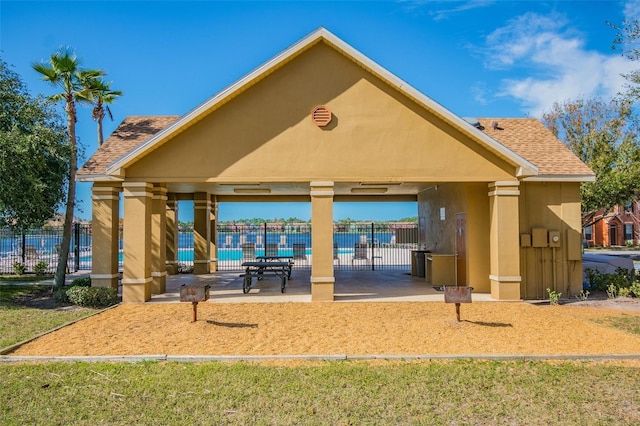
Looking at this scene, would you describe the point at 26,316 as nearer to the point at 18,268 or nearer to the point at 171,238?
the point at 171,238

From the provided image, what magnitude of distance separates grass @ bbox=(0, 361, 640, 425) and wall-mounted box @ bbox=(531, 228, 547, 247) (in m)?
6.73

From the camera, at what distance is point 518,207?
42.7 feet

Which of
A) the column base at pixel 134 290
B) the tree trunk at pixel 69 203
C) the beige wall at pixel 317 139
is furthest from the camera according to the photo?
the tree trunk at pixel 69 203

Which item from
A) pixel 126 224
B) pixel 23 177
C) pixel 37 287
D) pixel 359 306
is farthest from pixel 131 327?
pixel 37 287

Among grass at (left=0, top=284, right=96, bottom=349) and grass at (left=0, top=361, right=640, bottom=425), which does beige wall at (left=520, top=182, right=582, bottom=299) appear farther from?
grass at (left=0, top=284, right=96, bottom=349)

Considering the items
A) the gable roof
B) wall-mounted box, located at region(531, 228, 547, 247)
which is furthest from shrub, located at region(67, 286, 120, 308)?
wall-mounted box, located at region(531, 228, 547, 247)

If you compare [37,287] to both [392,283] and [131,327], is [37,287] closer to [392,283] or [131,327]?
[131,327]

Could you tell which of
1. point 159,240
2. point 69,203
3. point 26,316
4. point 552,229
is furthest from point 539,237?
point 69,203

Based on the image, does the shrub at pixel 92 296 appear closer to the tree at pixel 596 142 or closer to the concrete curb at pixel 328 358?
the concrete curb at pixel 328 358

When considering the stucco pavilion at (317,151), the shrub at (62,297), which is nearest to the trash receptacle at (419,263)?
the stucco pavilion at (317,151)

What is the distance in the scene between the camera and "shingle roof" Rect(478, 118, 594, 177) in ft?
43.8

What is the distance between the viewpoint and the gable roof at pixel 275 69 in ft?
38.4

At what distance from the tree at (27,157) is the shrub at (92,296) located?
3.26 m

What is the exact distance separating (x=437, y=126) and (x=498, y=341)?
6239 millimetres
